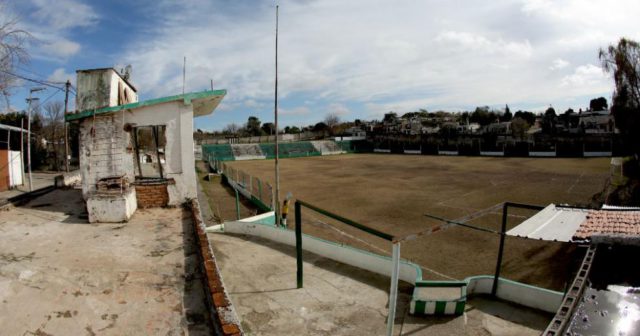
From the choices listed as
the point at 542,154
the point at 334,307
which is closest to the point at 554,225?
the point at 334,307

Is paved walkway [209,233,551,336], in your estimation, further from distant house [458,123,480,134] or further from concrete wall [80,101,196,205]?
distant house [458,123,480,134]

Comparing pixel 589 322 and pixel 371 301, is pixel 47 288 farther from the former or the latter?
pixel 589 322

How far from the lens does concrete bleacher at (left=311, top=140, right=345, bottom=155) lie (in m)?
60.0

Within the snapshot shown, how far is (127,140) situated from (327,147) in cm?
5391

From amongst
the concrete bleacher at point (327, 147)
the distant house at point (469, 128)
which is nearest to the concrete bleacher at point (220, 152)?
the concrete bleacher at point (327, 147)

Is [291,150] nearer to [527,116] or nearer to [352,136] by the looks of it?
[352,136]

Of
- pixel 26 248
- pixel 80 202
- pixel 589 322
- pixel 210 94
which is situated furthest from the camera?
pixel 80 202

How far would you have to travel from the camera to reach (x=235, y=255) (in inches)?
259

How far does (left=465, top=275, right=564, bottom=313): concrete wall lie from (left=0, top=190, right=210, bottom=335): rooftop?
376cm

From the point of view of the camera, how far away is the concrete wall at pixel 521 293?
183 inches

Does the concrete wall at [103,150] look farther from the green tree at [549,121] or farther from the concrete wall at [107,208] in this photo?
the green tree at [549,121]

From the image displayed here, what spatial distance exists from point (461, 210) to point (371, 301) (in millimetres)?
12305

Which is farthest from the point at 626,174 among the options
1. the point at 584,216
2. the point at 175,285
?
the point at 175,285

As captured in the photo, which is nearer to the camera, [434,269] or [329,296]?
[329,296]
